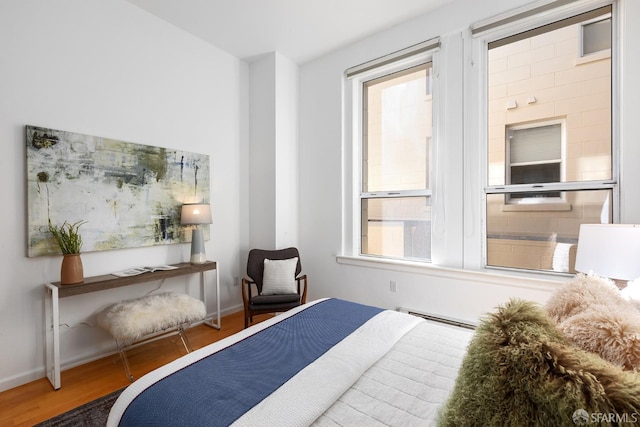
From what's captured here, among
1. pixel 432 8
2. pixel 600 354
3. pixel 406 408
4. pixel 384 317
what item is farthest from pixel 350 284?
pixel 432 8

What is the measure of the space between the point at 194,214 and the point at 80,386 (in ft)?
5.31

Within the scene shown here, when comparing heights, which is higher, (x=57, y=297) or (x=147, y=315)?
(x=57, y=297)

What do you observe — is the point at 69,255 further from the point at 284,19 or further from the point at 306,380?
the point at 284,19

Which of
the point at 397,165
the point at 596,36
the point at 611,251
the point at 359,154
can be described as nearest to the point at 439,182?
the point at 397,165

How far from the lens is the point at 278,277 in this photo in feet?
10.4

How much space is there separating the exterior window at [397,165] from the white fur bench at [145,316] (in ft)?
6.64

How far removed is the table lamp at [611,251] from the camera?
61.2 inches

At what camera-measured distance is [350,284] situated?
136 inches

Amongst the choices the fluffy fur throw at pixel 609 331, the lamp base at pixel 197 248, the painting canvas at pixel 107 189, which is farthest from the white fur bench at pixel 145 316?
the fluffy fur throw at pixel 609 331

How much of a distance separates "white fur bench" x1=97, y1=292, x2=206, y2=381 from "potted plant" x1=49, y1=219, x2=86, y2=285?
1.26ft

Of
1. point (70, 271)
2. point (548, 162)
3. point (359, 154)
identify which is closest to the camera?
point (70, 271)

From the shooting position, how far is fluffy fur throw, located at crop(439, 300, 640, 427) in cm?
60

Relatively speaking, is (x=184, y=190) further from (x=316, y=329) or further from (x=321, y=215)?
(x=316, y=329)

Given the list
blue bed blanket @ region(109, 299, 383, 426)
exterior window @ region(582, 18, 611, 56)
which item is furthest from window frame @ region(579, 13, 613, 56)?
blue bed blanket @ region(109, 299, 383, 426)
